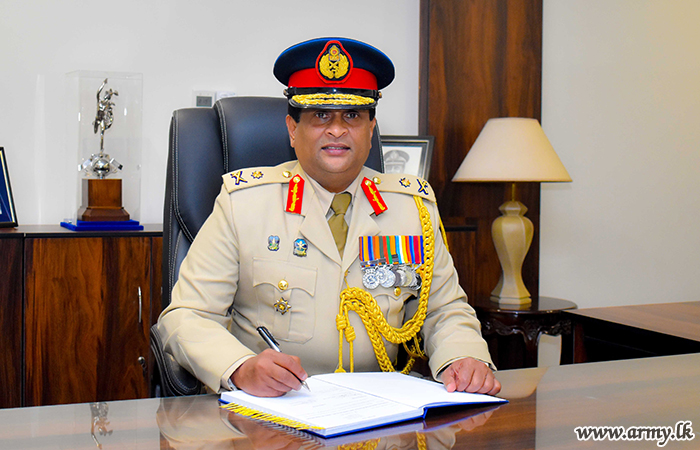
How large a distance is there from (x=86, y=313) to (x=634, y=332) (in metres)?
1.65

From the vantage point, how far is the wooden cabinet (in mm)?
2131

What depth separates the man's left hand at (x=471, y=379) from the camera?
1084 mm

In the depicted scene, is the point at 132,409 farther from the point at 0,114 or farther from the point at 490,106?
the point at 490,106

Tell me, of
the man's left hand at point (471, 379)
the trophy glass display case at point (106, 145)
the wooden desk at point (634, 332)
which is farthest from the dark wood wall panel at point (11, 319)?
the wooden desk at point (634, 332)

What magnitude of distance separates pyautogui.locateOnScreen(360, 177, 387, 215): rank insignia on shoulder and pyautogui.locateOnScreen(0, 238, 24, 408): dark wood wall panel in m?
1.22

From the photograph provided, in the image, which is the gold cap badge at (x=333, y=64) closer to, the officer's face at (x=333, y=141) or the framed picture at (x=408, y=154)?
the officer's face at (x=333, y=141)

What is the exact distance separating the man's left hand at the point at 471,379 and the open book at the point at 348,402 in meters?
0.02

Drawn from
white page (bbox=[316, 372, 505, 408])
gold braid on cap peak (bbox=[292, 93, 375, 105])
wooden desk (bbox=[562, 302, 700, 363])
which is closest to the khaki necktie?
gold braid on cap peak (bbox=[292, 93, 375, 105])

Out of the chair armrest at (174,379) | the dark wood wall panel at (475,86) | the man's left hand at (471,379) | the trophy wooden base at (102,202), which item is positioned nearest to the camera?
the man's left hand at (471,379)

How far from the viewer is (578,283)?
3.52 m

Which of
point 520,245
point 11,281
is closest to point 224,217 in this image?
point 11,281

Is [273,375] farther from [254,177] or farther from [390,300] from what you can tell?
[254,177]

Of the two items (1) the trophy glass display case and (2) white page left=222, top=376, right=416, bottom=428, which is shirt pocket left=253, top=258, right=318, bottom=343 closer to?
(2) white page left=222, top=376, right=416, bottom=428

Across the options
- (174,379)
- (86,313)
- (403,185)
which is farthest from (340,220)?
(86,313)
